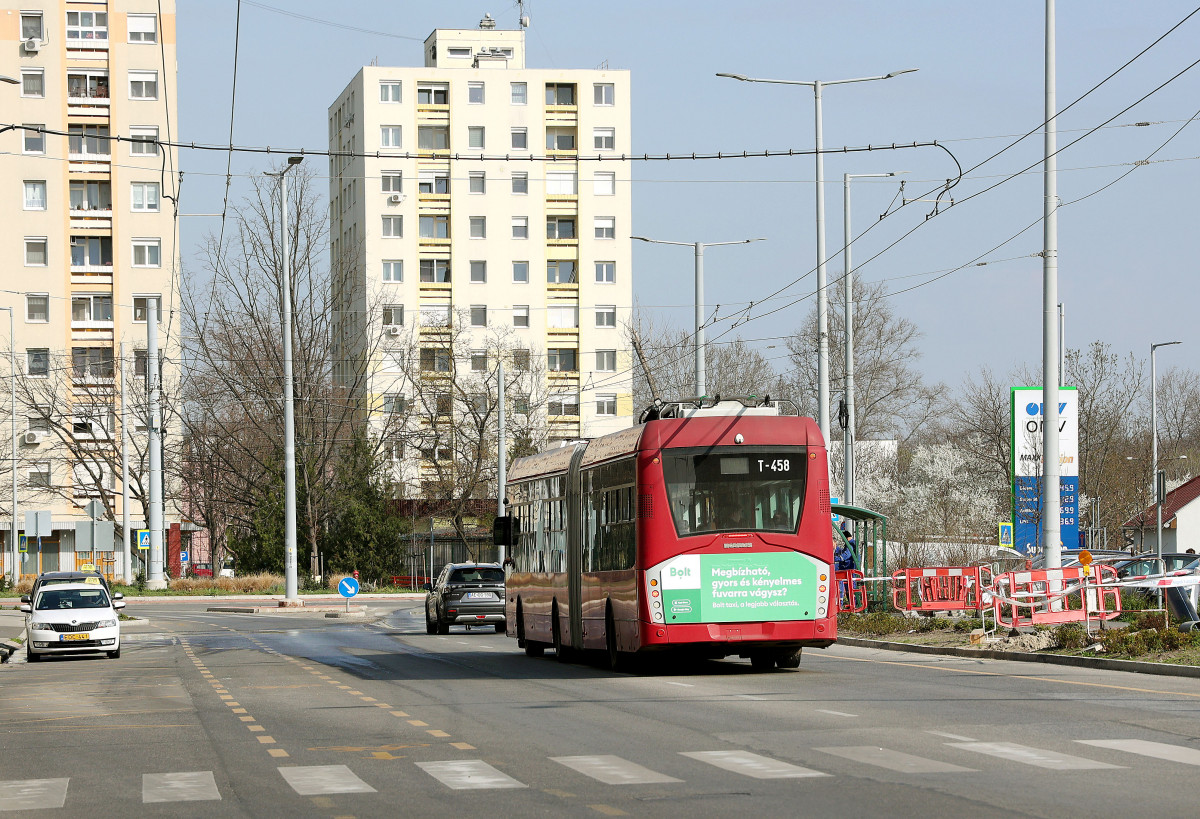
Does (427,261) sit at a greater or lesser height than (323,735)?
greater

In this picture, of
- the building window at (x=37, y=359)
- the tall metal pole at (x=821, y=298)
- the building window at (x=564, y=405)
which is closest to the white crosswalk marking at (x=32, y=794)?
the tall metal pole at (x=821, y=298)

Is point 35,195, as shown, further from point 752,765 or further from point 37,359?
point 752,765

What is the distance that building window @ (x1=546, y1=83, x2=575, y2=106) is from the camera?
94.3 m

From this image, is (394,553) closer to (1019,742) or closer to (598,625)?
(598,625)

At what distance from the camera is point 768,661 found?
21.7 metres

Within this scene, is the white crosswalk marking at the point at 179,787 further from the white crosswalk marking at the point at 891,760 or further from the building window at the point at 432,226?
the building window at the point at 432,226

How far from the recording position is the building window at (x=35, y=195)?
81250 mm

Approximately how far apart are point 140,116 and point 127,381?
14400mm

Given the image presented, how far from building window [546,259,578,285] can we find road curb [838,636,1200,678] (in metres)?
68.9

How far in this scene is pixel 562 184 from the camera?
9481 cm

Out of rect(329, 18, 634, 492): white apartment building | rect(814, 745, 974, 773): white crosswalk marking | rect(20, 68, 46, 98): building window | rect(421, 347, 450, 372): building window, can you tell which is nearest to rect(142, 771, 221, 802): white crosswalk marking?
rect(814, 745, 974, 773): white crosswalk marking

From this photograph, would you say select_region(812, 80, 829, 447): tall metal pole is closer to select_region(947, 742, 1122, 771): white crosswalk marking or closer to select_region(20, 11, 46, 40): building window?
select_region(947, 742, 1122, 771): white crosswalk marking

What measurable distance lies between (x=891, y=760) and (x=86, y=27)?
258ft

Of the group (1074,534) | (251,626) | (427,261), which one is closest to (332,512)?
(251,626)
